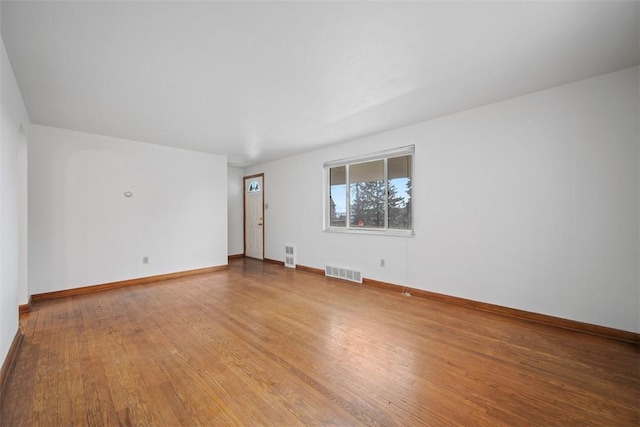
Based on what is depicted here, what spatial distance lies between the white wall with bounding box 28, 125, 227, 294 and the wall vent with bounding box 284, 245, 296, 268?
1370mm

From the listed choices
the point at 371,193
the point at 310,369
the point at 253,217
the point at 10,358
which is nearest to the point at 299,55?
the point at 310,369

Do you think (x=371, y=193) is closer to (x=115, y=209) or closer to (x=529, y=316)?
(x=529, y=316)

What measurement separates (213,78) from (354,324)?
2.84 metres

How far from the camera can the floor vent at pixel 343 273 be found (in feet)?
15.0

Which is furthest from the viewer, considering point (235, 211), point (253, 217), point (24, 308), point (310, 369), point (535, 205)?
point (235, 211)

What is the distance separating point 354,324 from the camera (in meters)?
2.85

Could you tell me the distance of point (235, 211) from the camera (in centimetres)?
708

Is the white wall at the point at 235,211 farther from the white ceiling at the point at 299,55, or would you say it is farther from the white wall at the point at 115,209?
the white ceiling at the point at 299,55

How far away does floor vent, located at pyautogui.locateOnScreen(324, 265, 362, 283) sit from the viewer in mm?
4562

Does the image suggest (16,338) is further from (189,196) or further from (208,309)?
(189,196)

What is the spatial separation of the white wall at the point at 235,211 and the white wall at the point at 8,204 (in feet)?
14.7

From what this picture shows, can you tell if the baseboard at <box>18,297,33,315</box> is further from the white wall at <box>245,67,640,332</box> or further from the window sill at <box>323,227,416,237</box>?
the white wall at <box>245,67,640,332</box>

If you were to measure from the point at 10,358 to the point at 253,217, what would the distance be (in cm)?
503

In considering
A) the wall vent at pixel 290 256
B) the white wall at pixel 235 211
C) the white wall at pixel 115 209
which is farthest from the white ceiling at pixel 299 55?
the white wall at pixel 235 211
